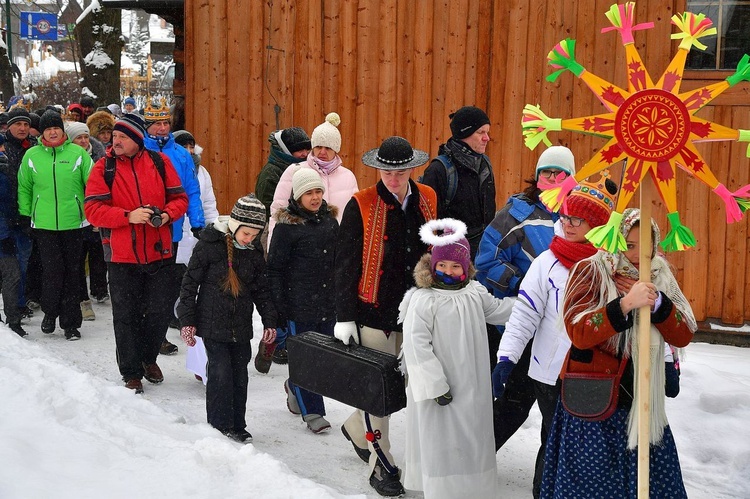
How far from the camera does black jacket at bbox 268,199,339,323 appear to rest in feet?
20.5

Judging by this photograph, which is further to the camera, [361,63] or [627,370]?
[361,63]

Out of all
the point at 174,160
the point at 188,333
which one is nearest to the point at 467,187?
the point at 188,333

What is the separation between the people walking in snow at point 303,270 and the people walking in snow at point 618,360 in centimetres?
267

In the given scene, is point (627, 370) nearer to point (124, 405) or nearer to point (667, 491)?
point (667, 491)

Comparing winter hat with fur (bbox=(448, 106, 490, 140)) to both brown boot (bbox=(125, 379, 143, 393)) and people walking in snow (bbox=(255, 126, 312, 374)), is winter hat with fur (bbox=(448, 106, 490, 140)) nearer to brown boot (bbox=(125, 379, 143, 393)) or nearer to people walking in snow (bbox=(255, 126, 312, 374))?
people walking in snow (bbox=(255, 126, 312, 374))

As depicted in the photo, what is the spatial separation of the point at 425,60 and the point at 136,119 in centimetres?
340

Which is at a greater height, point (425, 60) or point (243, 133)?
point (425, 60)

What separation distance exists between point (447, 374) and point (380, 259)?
79 cm

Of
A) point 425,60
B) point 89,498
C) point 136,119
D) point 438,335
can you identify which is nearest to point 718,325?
point 425,60

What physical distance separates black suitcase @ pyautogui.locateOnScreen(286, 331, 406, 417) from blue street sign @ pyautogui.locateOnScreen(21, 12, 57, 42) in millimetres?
22905

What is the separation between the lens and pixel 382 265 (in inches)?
200

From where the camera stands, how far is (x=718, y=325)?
333 inches

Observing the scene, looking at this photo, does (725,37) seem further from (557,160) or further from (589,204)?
(589,204)

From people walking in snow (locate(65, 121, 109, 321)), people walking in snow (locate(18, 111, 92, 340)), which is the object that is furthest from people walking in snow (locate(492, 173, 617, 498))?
people walking in snow (locate(65, 121, 109, 321))
